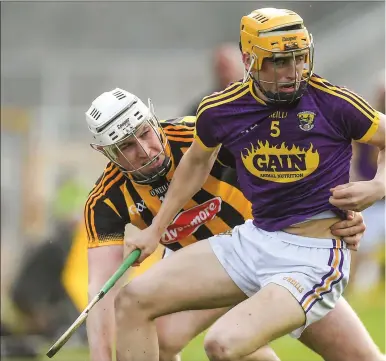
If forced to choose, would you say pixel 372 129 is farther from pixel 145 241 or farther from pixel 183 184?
pixel 145 241

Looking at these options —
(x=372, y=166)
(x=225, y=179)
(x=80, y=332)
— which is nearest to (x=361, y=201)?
(x=225, y=179)

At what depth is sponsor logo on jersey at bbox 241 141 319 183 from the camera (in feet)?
14.3

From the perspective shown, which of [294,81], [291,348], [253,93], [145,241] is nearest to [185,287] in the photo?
[145,241]

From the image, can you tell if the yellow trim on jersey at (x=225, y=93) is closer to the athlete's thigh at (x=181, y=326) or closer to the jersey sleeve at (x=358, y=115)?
the jersey sleeve at (x=358, y=115)

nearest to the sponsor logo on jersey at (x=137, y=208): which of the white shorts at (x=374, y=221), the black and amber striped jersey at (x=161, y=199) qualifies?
the black and amber striped jersey at (x=161, y=199)

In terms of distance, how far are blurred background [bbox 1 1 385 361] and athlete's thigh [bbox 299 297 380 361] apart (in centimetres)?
375

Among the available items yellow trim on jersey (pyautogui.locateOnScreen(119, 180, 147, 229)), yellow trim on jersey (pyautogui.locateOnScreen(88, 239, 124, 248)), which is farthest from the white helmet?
yellow trim on jersey (pyautogui.locateOnScreen(88, 239, 124, 248))

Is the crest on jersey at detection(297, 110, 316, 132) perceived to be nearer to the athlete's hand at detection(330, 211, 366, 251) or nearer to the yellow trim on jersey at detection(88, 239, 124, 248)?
the athlete's hand at detection(330, 211, 366, 251)

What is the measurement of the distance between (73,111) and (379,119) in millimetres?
11699

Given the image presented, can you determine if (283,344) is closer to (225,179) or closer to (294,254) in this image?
(225,179)

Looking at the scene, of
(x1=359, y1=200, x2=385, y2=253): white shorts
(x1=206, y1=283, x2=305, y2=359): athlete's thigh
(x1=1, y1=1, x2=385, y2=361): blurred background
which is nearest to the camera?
(x1=206, y1=283, x2=305, y2=359): athlete's thigh

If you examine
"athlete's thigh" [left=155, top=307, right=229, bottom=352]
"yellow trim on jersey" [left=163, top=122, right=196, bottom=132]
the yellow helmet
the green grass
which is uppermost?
the yellow helmet

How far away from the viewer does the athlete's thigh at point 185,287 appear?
447 cm

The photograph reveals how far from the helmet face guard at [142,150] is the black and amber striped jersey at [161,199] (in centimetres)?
8
